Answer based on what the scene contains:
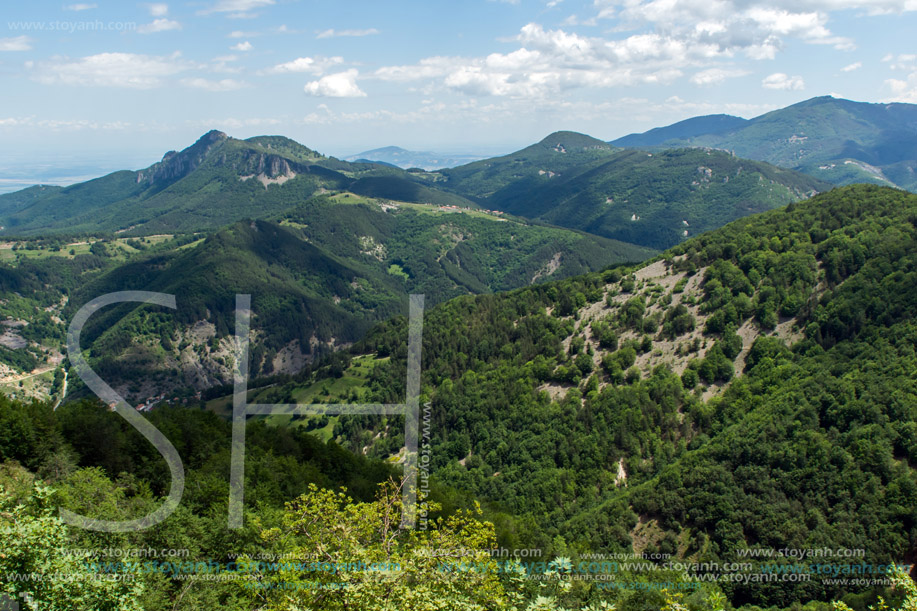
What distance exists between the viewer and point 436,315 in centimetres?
17788

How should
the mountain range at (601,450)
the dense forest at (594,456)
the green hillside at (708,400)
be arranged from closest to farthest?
the dense forest at (594,456) < the mountain range at (601,450) < the green hillside at (708,400)

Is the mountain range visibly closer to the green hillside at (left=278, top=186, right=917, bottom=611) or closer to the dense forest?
the dense forest

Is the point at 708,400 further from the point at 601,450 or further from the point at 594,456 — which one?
the point at 594,456

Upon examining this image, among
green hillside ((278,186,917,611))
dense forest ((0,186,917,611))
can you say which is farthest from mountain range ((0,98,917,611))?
green hillside ((278,186,917,611))

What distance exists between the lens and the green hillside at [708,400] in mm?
70188

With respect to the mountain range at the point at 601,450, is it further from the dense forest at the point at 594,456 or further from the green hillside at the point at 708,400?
the green hillside at the point at 708,400

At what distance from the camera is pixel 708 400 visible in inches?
4284

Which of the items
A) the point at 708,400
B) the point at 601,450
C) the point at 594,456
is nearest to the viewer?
the point at 594,456

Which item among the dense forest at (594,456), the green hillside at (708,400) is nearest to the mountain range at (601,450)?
the dense forest at (594,456)

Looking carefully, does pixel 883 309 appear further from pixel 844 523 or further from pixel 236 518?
pixel 236 518

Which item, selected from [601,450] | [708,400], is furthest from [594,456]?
[708,400]

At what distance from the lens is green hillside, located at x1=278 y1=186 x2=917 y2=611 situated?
2763 inches

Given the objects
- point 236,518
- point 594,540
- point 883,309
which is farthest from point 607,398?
point 236,518

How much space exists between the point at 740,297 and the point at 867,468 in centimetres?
5804
